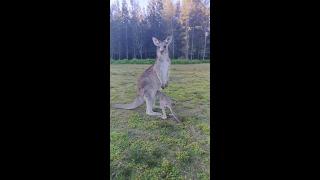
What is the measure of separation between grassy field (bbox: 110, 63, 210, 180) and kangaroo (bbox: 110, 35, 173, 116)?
53mm

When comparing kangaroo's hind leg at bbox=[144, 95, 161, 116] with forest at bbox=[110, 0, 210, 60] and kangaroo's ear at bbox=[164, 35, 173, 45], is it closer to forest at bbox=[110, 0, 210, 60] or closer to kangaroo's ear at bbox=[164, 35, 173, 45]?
forest at bbox=[110, 0, 210, 60]

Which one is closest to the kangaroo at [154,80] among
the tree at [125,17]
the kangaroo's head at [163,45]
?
the kangaroo's head at [163,45]

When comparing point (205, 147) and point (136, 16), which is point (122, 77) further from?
point (205, 147)

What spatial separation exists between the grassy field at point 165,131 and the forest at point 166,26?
0.17 meters

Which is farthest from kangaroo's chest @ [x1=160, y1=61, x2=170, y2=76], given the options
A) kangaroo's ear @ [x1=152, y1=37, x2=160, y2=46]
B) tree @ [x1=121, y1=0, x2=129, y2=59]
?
tree @ [x1=121, y1=0, x2=129, y2=59]

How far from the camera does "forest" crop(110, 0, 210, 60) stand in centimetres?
261

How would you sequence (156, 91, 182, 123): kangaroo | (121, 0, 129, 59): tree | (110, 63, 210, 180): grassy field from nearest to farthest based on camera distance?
(110, 63, 210, 180): grassy field
(156, 91, 182, 123): kangaroo
(121, 0, 129, 59): tree

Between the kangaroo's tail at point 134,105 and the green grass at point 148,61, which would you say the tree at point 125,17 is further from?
the kangaroo's tail at point 134,105

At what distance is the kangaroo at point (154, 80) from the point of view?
2.60m

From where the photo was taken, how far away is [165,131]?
250 centimetres

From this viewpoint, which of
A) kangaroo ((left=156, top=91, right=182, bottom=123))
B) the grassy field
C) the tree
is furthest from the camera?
the tree
